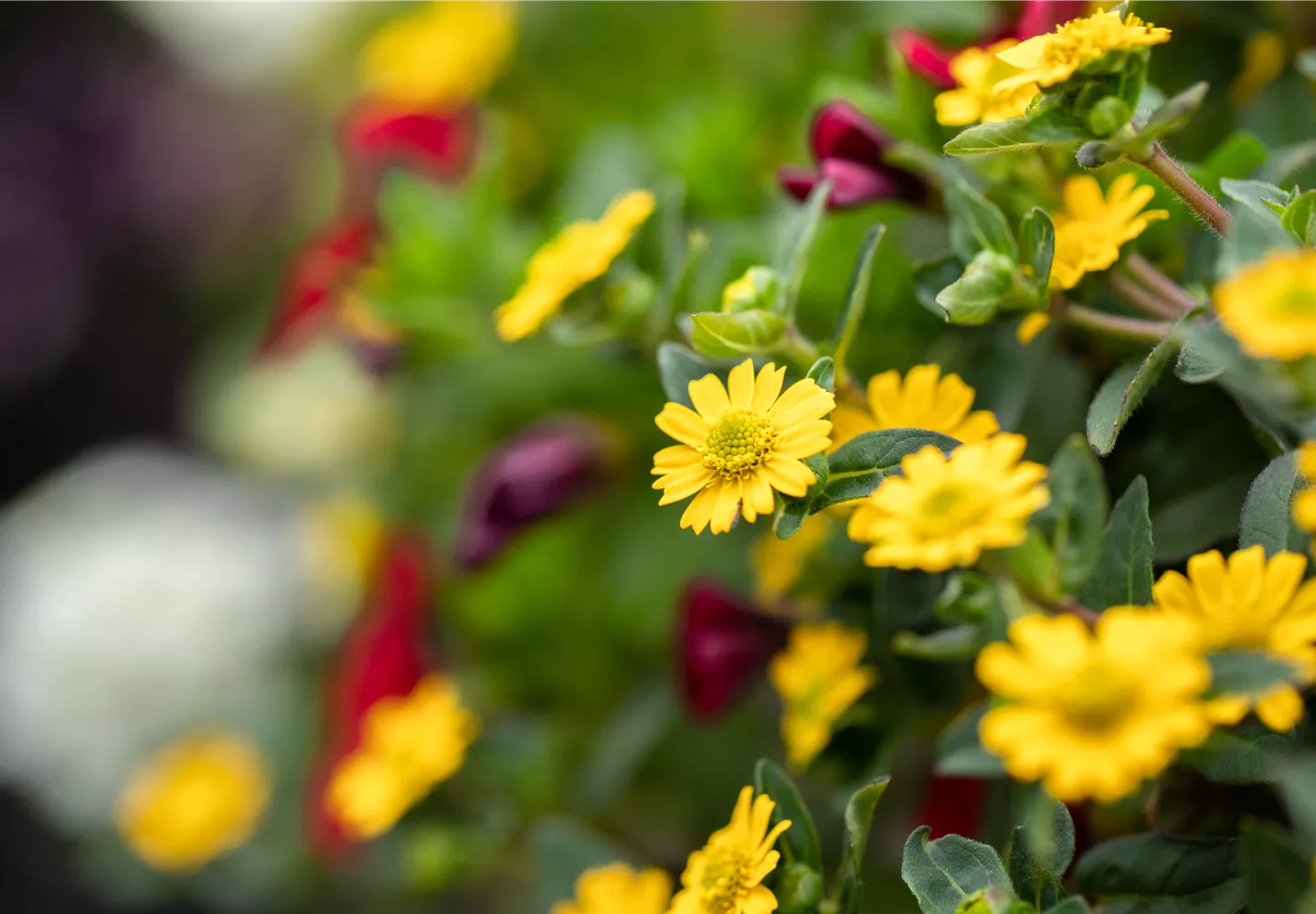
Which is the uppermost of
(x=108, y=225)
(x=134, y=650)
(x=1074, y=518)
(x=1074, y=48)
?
(x=1074, y=48)

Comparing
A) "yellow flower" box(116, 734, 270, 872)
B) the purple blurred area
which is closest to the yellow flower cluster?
"yellow flower" box(116, 734, 270, 872)

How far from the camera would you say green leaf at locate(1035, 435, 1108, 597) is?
0.33m

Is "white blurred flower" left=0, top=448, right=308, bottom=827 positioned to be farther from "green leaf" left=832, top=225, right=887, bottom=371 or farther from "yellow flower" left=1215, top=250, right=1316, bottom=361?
"yellow flower" left=1215, top=250, right=1316, bottom=361

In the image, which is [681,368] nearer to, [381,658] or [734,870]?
[734,870]

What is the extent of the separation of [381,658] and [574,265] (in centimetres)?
35

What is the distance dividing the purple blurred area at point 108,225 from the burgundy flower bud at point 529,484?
2.67 ft

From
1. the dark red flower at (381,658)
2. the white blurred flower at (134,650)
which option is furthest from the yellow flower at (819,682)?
the white blurred flower at (134,650)

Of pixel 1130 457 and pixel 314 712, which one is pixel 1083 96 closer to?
pixel 1130 457

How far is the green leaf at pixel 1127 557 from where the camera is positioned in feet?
0.98

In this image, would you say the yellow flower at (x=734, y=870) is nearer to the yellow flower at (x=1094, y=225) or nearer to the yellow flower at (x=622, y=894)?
the yellow flower at (x=622, y=894)

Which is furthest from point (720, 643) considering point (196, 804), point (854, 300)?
point (196, 804)

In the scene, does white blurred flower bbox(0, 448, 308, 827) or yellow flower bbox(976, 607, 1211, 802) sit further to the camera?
white blurred flower bbox(0, 448, 308, 827)

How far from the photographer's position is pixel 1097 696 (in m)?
0.23

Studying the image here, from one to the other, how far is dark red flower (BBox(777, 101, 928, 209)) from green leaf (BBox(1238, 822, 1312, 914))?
0.80ft
